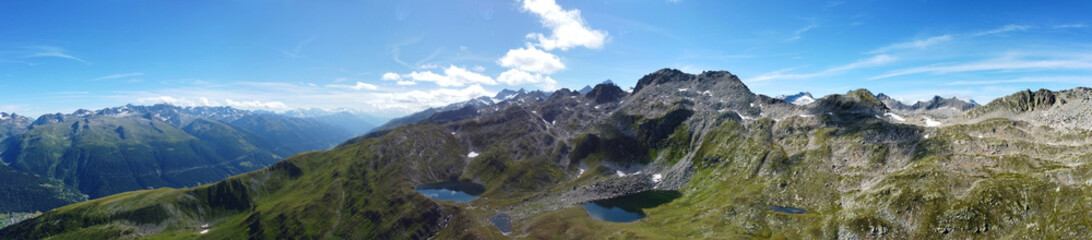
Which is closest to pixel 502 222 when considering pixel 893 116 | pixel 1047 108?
pixel 893 116

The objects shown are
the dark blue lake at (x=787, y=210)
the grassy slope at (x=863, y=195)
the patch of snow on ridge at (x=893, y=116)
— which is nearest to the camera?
the grassy slope at (x=863, y=195)

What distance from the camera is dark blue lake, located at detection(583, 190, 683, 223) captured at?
16654cm

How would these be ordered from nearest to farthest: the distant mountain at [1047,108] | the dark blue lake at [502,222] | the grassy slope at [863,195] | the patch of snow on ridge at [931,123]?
the grassy slope at [863,195]
the distant mountain at [1047,108]
the patch of snow on ridge at [931,123]
the dark blue lake at [502,222]

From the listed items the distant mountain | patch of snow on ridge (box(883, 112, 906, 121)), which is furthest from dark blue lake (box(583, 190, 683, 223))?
the distant mountain

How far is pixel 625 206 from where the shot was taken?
183375mm

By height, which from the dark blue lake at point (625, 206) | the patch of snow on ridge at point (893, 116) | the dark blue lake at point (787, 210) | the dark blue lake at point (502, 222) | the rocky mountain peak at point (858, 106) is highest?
the rocky mountain peak at point (858, 106)

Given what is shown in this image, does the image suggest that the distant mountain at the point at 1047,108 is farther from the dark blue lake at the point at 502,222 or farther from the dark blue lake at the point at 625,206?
the dark blue lake at the point at 502,222

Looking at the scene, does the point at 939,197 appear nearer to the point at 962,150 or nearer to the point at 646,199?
the point at 962,150

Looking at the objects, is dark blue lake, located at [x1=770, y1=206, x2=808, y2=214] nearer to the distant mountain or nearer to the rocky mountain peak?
the distant mountain

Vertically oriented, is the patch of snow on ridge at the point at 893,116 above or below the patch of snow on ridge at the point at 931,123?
above

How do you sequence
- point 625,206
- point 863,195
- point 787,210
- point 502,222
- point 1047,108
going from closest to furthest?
1. point 1047,108
2. point 863,195
3. point 787,210
4. point 502,222
5. point 625,206

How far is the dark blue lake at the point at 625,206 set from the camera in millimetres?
166538

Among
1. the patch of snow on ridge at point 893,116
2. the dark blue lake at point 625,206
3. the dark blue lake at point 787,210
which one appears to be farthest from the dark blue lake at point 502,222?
the patch of snow on ridge at point 893,116

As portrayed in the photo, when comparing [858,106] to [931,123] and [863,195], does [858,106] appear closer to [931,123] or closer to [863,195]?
[931,123]
